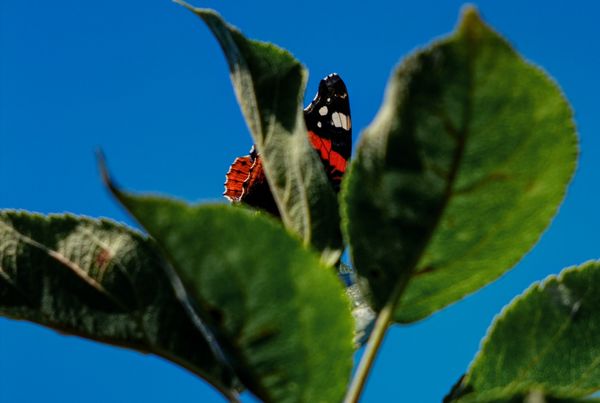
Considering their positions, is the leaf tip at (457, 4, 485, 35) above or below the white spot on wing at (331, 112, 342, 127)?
below

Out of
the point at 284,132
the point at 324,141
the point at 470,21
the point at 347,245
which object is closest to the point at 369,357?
the point at 347,245

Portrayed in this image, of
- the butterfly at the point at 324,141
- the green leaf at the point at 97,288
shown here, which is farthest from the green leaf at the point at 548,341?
the butterfly at the point at 324,141

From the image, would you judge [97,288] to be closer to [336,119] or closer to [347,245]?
[347,245]

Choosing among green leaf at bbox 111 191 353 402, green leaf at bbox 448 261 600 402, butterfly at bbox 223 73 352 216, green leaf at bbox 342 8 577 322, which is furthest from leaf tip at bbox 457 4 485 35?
butterfly at bbox 223 73 352 216

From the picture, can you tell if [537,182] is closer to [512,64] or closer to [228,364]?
[512,64]

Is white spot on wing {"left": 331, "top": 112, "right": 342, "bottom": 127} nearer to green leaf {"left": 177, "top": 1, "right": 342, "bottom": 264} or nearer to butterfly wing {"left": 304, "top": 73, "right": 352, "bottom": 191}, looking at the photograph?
butterfly wing {"left": 304, "top": 73, "right": 352, "bottom": 191}

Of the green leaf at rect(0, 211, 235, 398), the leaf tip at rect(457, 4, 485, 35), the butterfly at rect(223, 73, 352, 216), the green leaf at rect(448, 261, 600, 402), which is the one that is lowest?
the green leaf at rect(448, 261, 600, 402)
